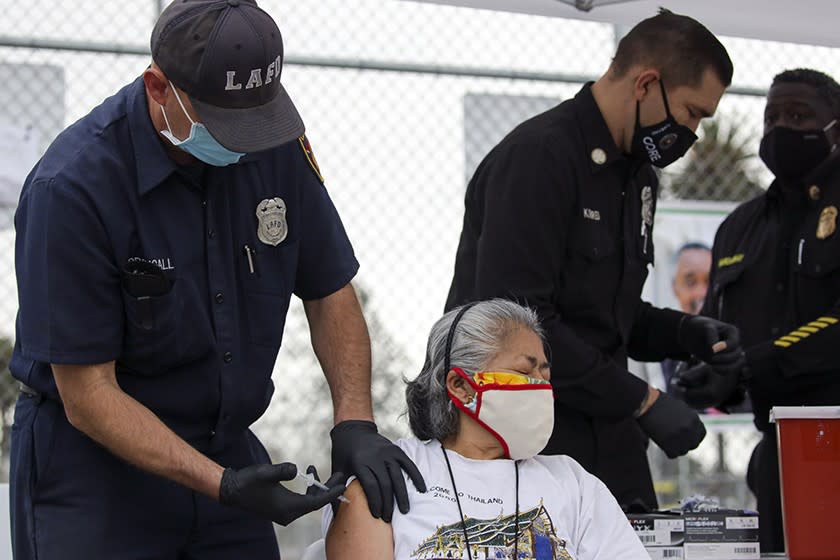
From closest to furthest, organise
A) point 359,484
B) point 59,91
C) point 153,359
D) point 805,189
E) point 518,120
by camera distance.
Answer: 1. point 153,359
2. point 359,484
3. point 805,189
4. point 59,91
5. point 518,120

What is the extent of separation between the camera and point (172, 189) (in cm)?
234

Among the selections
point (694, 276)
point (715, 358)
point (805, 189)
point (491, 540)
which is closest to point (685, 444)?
point (715, 358)

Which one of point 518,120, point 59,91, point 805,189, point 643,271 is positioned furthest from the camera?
point 518,120

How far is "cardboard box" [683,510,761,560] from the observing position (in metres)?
2.87

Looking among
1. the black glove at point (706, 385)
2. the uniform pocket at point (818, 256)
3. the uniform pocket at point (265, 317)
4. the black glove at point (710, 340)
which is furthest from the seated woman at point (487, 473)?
the uniform pocket at point (818, 256)

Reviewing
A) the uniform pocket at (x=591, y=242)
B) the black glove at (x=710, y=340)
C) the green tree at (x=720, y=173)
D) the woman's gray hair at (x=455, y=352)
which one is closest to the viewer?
the woman's gray hair at (x=455, y=352)

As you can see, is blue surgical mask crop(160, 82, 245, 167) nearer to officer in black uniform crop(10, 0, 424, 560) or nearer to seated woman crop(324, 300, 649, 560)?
officer in black uniform crop(10, 0, 424, 560)

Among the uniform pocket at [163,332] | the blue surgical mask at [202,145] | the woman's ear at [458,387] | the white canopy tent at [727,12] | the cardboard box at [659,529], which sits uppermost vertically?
the white canopy tent at [727,12]

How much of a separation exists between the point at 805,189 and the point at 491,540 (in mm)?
2054

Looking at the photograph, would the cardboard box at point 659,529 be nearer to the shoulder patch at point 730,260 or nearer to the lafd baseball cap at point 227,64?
the lafd baseball cap at point 227,64

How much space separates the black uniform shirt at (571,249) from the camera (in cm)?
303

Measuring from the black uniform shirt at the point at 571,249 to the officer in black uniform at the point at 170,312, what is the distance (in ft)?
2.25

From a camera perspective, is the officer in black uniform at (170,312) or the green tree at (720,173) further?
the green tree at (720,173)

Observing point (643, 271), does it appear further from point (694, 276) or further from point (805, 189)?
point (694, 276)
